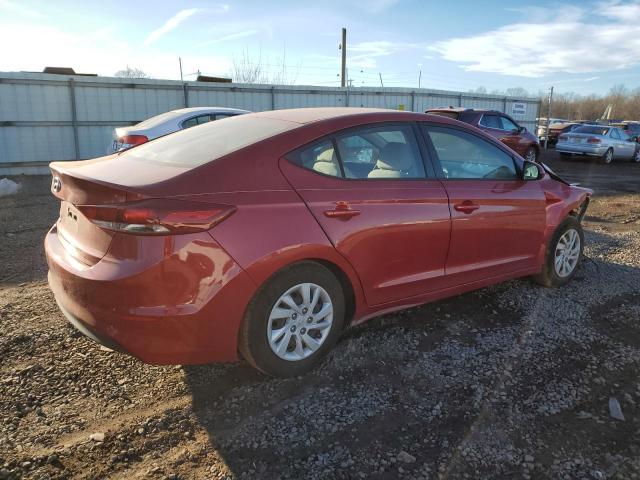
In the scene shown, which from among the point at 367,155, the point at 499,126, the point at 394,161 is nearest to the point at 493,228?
the point at 394,161

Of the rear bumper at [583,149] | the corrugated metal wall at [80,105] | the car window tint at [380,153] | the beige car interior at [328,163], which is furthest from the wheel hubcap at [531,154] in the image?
the beige car interior at [328,163]

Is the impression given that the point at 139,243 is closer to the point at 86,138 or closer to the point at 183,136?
the point at 183,136

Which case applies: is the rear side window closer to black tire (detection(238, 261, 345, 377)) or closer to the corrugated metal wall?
black tire (detection(238, 261, 345, 377))

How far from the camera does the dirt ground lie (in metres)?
2.41

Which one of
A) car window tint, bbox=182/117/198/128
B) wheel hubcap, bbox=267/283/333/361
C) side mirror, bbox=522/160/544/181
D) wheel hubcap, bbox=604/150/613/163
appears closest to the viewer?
wheel hubcap, bbox=267/283/333/361

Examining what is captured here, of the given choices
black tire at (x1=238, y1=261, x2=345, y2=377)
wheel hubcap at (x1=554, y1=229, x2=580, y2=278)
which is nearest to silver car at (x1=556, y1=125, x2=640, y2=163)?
wheel hubcap at (x1=554, y1=229, x2=580, y2=278)

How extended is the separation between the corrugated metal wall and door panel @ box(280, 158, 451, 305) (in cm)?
1289

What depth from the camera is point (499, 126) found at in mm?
14680

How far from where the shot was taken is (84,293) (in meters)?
2.65

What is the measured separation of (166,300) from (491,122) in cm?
1359

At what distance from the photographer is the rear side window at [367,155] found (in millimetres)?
3115

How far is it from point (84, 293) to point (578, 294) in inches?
162

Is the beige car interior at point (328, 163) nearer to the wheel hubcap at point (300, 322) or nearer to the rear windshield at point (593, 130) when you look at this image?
the wheel hubcap at point (300, 322)

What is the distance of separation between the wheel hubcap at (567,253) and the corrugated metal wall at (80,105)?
12.9 meters
